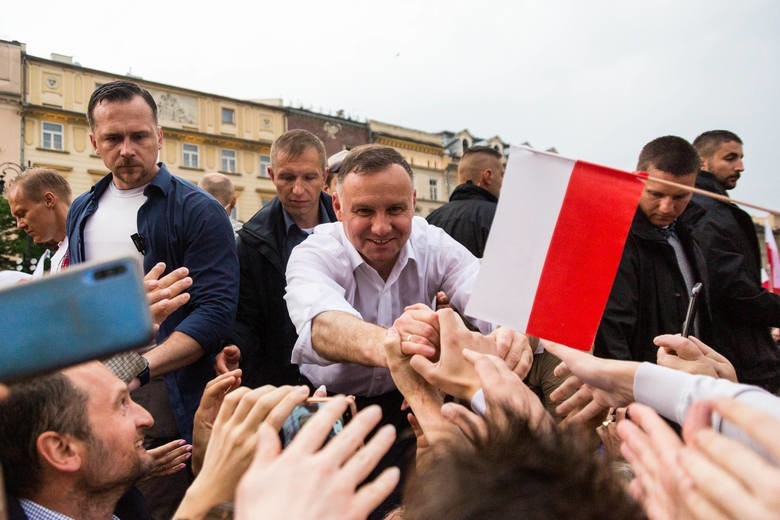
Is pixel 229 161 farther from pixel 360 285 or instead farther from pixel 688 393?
pixel 688 393

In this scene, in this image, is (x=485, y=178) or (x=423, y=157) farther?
(x=423, y=157)

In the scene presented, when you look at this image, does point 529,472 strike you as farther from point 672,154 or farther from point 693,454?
point 672,154

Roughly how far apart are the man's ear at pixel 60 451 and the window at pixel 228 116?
1267 inches

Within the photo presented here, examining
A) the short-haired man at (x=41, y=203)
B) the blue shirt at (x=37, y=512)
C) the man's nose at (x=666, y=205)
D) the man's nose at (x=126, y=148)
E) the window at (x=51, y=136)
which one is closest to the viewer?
the blue shirt at (x=37, y=512)

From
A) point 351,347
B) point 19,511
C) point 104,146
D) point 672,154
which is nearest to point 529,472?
point 351,347

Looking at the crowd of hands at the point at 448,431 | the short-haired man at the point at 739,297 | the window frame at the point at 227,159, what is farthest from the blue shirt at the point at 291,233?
the window frame at the point at 227,159

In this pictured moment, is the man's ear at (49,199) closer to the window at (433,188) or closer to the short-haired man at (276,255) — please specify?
the short-haired man at (276,255)

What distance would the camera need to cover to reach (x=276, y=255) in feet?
10.0

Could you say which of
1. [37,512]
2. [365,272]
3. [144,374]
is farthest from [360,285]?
[37,512]

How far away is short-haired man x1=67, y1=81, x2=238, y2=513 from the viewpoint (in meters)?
2.45

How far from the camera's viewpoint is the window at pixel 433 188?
129 feet

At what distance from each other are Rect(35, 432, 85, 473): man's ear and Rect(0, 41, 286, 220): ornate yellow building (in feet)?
78.9

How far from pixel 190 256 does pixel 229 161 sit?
30.8 metres

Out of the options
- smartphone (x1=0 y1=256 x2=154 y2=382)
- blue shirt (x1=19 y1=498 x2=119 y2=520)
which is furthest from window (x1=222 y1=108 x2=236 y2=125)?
smartphone (x1=0 y1=256 x2=154 y2=382)
